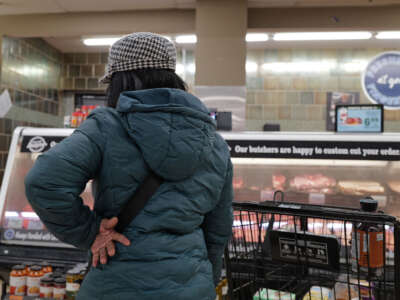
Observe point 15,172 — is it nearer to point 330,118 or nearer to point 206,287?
point 206,287

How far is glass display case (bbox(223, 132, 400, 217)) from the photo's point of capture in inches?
94.1

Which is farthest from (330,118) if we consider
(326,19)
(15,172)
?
(15,172)

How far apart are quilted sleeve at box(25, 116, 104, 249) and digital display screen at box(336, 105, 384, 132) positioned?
197cm

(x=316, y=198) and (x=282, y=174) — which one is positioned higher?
(x=282, y=174)

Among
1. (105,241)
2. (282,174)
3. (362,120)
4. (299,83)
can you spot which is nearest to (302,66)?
(299,83)

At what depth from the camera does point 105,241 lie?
1106 mm

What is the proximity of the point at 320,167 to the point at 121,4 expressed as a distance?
346 cm

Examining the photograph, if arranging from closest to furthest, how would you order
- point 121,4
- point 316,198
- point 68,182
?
point 68,182 < point 316,198 < point 121,4

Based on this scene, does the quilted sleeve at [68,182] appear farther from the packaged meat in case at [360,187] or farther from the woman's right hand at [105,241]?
the packaged meat in case at [360,187]

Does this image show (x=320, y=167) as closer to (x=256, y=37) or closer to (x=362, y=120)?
(x=362, y=120)

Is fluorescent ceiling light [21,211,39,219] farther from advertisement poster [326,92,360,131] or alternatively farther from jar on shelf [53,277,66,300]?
advertisement poster [326,92,360,131]

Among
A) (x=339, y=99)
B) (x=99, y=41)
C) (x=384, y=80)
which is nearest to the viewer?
(x=384, y=80)

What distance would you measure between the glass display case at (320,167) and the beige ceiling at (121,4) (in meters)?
2.80

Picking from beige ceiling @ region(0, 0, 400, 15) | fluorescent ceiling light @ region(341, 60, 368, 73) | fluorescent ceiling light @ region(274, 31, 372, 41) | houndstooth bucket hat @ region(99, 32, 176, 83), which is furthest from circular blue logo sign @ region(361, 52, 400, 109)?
houndstooth bucket hat @ region(99, 32, 176, 83)
